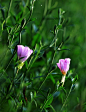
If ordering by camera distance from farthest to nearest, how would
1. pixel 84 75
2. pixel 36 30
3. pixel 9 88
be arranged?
pixel 84 75, pixel 36 30, pixel 9 88

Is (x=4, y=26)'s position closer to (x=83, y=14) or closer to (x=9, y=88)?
(x=9, y=88)

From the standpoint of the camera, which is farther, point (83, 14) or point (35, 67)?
point (83, 14)

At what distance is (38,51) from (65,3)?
86 centimetres

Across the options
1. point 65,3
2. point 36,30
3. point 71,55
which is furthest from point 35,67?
point 65,3

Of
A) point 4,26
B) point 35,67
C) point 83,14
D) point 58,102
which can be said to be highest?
point 4,26

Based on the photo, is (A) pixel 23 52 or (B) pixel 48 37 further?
(B) pixel 48 37

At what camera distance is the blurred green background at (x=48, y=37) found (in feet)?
2.15

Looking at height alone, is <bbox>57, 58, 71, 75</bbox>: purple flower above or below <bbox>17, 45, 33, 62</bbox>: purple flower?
below

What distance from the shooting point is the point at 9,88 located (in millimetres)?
576

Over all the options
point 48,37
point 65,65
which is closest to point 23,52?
point 65,65

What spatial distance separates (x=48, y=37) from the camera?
90 cm

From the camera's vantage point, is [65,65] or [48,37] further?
[48,37]

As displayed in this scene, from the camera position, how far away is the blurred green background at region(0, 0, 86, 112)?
66 centimetres

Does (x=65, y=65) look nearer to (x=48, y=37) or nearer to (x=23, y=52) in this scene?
(x=23, y=52)
